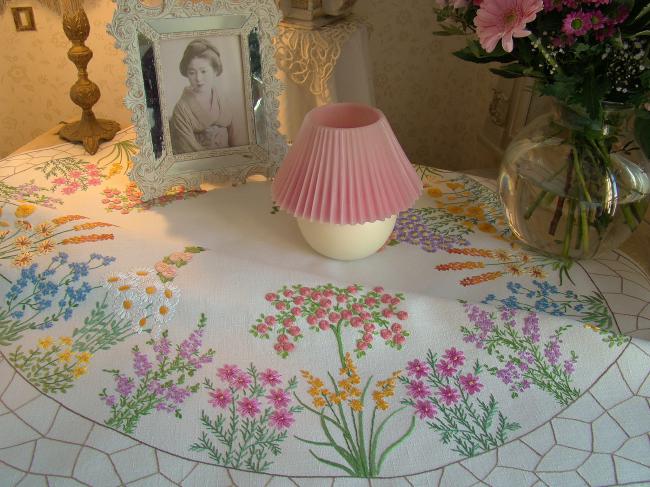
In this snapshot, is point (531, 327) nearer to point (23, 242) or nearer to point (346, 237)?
point (346, 237)

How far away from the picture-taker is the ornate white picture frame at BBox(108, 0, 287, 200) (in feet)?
2.95

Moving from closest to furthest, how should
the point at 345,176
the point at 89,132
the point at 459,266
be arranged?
the point at 345,176, the point at 459,266, the point at 89,132

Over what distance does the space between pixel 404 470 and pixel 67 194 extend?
75 centimetres

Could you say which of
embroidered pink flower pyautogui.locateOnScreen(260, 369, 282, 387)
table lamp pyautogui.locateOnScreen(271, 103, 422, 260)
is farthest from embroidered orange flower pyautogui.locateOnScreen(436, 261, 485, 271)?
embroidered pink flower pyautogui.locateOnScreen(260, 369, 282, 387)

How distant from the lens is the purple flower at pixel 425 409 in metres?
0.68

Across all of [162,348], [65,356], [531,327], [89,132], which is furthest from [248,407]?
[89,132]

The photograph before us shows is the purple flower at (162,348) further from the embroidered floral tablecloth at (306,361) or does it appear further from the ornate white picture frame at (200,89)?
the ornate white picture frame at (200,89)

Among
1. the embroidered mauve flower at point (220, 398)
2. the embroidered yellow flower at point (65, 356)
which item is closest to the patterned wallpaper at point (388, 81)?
the embroidered yellow flower at point (65, 356)

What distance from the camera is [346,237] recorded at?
0.86 metres

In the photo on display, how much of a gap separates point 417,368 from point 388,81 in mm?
1134

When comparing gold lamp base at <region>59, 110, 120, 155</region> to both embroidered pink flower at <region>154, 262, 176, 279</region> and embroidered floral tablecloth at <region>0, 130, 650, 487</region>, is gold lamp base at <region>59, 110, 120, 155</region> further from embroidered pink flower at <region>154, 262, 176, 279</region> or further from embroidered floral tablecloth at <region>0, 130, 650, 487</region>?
embroidered pink flower at <region>154, 262, 176, 279</region>

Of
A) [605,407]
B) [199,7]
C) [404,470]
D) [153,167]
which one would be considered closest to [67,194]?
[153,167]

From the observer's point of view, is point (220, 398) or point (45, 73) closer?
point (220, 398)

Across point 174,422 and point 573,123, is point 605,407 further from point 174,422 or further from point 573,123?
point 174,422
